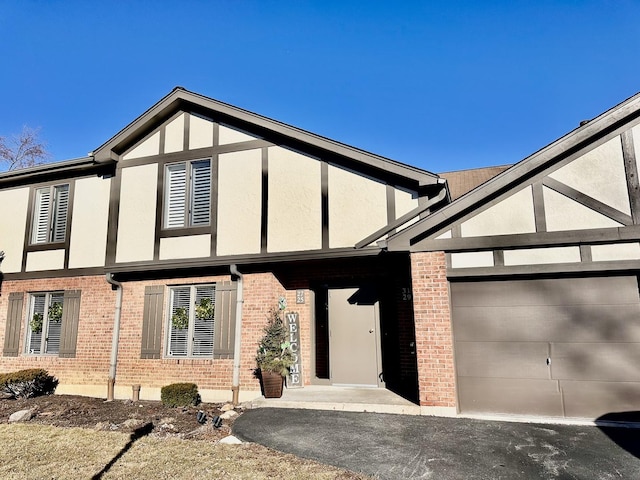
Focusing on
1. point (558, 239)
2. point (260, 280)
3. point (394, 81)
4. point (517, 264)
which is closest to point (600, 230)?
point (558, 239)

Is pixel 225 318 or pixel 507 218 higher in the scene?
pixel 507 218

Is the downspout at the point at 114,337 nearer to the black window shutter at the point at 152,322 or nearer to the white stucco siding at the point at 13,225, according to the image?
the black window shutter at the point at 152,322

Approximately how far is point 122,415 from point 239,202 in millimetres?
4997

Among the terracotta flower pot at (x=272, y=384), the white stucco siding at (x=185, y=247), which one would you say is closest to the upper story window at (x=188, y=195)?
the white stucco siding at (x=185, y=247)

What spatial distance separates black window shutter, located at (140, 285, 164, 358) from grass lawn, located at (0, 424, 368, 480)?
3.13m

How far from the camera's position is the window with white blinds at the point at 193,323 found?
920 cm

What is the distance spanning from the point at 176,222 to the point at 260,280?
2.70m

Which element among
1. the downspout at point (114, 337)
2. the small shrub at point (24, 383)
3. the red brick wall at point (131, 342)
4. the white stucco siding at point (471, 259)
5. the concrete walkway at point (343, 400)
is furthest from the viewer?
the downspout at point (114, 337)

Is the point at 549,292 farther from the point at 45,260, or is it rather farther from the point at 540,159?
the point at 45,260

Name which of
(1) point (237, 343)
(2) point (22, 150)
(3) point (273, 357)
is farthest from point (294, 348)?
(2) point (22, 150)

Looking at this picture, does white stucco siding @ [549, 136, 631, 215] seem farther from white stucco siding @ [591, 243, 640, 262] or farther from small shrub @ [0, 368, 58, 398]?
small shrub @ [0, 368, 58, 398]

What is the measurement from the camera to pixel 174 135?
10.3 m

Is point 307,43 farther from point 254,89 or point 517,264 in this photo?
point 517,264

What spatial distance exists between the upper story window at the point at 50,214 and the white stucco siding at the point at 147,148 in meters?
2.27
